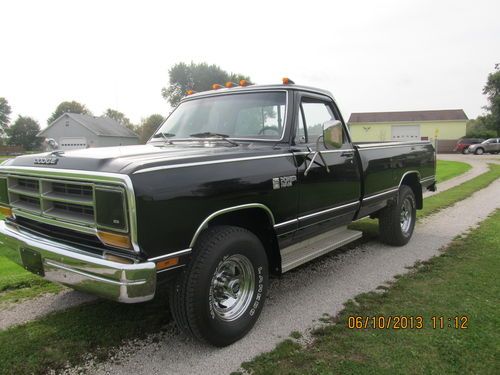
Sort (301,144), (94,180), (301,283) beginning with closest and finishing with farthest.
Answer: (94,180)
(301,144)
(301,283)

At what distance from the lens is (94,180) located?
2709mm

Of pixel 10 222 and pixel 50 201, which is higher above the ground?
pixel 50 201

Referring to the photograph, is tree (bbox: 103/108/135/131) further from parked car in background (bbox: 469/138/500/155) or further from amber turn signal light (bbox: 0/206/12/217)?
amber turn signal light (bbox: 0/206/12/217)

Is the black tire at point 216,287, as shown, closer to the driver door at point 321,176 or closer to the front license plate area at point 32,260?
the driver door at point 321,176

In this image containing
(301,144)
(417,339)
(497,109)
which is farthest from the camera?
(497,109)

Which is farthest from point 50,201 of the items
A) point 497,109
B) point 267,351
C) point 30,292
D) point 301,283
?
point 497,109

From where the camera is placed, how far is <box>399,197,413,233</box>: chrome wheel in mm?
6259

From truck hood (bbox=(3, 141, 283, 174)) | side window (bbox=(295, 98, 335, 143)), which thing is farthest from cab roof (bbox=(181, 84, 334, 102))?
truck hood (bbox=(3, 141, 283, 174))

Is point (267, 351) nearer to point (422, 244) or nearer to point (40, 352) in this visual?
point (40, 352)

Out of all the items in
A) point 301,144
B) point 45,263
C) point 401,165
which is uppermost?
point 301,144

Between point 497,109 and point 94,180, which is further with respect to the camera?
point 497,109

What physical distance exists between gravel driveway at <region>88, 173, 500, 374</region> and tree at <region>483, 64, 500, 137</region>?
45414mm

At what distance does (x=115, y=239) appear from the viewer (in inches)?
105

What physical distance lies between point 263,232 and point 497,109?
50.1 m
